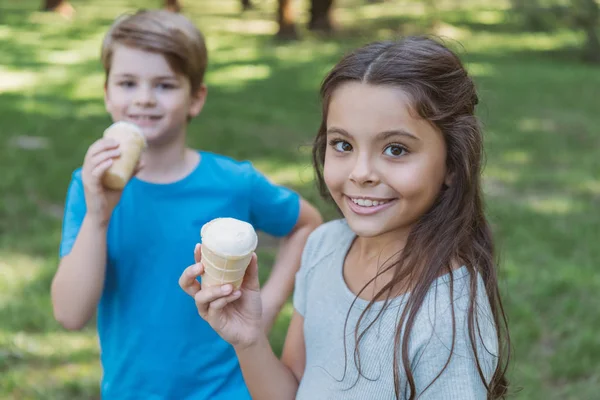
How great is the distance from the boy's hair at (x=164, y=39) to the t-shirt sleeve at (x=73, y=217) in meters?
0.43

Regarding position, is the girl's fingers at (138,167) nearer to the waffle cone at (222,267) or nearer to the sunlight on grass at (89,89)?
the waffle cone at (222,267)

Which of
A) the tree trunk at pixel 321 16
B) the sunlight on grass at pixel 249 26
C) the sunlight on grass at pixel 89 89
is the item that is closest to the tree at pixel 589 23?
the tree trunk at pixel 321 16

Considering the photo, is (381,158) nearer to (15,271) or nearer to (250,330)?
(250,330)

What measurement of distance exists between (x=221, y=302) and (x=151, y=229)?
63cm

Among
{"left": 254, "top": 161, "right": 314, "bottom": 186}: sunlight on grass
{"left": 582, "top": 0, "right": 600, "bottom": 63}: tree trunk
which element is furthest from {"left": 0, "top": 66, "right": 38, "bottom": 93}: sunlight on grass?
{"left": 582, "top": 0, "right": 600, "bottom": 63}: tree trunk

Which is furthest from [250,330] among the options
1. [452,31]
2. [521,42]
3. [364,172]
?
[452,31]

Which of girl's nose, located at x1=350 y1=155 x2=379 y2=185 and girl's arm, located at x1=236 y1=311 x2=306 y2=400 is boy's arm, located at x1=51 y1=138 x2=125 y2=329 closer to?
girl's arm, located at x1=236 y1=311 x2=306 y2=400

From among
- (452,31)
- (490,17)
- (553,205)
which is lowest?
(490,17)

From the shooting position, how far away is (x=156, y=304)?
2.26m

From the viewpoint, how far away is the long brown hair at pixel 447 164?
1693 millimetres

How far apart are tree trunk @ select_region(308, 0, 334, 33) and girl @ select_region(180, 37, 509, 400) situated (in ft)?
55.7

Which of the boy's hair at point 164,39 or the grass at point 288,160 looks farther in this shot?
Result: the grass at point 288,160

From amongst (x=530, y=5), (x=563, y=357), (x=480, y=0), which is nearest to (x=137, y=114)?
(x=563, y=357)

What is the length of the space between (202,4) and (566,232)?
20.7m
